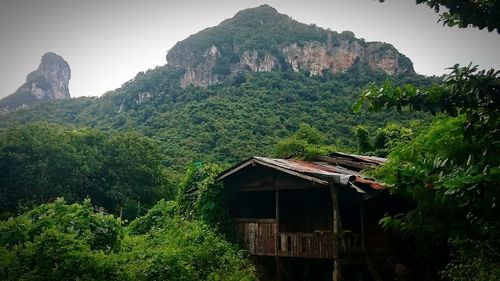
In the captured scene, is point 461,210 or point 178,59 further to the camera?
point 178,59

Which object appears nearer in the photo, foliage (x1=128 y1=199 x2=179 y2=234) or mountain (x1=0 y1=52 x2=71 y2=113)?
foliage (x1=128 y1=199 x2=179 y2=234)

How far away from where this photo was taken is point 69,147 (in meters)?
35.5

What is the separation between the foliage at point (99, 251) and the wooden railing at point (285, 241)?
0.79 m

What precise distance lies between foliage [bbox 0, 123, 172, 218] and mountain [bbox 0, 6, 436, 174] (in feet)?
25.4

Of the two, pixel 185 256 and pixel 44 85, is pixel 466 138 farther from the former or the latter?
pixel 44 85

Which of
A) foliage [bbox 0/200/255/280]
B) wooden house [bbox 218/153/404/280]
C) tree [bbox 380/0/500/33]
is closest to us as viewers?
tree [bbox 380/0/500/33]

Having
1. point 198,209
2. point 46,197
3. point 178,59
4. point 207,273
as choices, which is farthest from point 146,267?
point 178,59

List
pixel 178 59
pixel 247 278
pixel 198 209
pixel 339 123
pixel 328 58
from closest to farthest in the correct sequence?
pixel 247 278 → pixel 198 209 → pixel 339 123 → pixel 328 58 → pixel 178 59

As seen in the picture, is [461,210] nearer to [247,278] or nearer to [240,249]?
[247,278]

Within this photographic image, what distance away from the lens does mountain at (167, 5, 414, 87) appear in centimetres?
9538

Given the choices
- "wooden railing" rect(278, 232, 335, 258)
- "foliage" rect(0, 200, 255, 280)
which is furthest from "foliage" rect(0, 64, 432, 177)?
"wooden railing" rect(278, 232, 335, 258)

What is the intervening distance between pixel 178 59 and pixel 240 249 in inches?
3831

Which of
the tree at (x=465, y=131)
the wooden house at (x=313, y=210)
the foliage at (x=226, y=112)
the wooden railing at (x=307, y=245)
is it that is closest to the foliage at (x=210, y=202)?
the wooden house at (x=313, y=210)

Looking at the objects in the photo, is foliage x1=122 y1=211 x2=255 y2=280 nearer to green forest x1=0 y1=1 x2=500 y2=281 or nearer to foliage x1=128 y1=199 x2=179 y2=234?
green forest x1=0 y1=1 x2=500 y2=281
